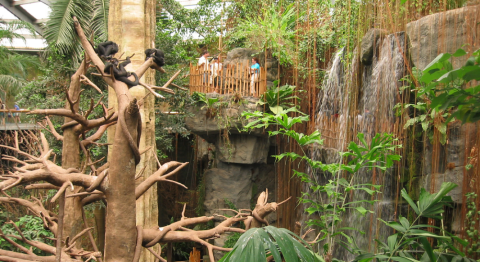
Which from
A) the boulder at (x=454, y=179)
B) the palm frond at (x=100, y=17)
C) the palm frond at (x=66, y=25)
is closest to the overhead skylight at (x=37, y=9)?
the palm frond at (x=66, y=25)

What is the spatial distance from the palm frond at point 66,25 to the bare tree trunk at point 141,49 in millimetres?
3259

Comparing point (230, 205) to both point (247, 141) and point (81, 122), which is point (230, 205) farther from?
point (81, 122)

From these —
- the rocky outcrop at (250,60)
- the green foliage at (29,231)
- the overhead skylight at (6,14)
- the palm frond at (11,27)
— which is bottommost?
the green foliage at (29,231)

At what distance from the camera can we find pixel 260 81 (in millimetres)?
8273

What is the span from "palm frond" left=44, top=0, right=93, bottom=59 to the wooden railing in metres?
2.53

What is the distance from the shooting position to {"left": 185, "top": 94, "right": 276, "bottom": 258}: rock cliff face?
8.17m

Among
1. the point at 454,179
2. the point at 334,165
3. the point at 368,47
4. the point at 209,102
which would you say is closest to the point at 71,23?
the point at 209,102

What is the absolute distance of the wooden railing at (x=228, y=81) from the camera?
325 inches

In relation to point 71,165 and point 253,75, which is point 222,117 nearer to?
point 253,75

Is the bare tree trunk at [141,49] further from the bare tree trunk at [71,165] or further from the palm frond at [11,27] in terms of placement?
the palm frond at [11,27]

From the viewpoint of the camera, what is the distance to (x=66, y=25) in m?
7.98

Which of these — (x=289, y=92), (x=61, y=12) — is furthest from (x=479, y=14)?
(x=61, y=12)

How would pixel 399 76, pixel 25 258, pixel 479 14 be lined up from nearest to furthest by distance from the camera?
pixel 25 258, pixel 479 14, pixel 399 76

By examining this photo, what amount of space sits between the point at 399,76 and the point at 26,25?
12.0 m
